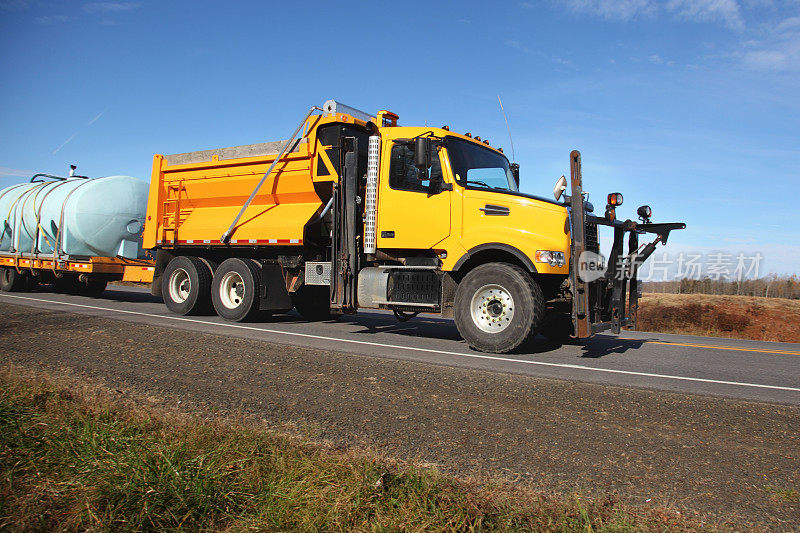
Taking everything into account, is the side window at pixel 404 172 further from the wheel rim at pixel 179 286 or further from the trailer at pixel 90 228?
the trailer at pixel 90 228

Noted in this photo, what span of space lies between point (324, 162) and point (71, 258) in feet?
28.1

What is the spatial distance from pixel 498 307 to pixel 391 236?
7.00 ft

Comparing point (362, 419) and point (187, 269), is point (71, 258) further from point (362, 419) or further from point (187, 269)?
point (362, 419)

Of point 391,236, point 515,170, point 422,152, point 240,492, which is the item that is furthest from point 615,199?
point 240,492

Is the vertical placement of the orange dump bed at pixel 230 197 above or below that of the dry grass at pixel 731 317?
above

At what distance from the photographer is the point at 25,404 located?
11.9 ft

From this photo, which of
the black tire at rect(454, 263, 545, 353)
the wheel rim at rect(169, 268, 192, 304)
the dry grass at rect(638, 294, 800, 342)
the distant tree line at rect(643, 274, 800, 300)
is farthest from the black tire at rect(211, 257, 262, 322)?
the distant tree line at rect(643, 274, 800, 300)

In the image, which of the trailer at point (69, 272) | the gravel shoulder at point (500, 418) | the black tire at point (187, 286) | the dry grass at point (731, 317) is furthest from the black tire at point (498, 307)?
the dry grass at point (731, 317)

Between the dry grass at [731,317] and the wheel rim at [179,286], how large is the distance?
1642 centimetres

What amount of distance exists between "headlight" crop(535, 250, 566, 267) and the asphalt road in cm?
124

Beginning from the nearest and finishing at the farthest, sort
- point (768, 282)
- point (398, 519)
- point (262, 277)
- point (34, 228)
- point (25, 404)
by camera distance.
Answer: point (398, 519) < point (25, 404) < point (262, 277) < point (34, 228) < point (768, 282)

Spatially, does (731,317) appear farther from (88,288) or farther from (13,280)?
(13,280)

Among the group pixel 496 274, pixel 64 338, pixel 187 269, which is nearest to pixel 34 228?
pixel 187 269

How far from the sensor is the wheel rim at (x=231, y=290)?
1070cm
